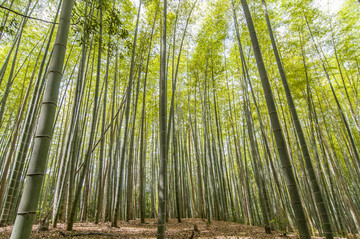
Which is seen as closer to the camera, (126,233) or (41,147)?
(41,147)

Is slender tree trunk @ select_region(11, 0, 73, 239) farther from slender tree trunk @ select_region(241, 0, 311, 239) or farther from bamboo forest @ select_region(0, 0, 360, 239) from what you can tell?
slender tree trunk @ select_region(241, 0, 311, 239)

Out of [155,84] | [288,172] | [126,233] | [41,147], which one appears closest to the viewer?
[41,147]

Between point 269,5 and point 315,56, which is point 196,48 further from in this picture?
point 315,56

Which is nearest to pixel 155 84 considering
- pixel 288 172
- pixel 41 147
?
pixel 288 172

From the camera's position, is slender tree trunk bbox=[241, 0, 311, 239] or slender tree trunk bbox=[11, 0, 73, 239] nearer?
slender tree trunk bbox=[11, 0, 73, 239]

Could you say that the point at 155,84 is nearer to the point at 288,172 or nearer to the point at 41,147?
the point at 288,172

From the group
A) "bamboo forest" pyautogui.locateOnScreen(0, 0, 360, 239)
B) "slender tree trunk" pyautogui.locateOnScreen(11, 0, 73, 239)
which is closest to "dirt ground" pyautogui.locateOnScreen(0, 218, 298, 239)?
"bamboo forest" pyautogui.locateOnScreen(0, 0, 360, 239)

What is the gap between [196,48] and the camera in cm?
633

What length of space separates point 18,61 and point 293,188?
6.94 m

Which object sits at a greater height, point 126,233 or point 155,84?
point 155,84

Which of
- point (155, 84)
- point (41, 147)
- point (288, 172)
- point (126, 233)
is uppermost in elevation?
point (155, 84)

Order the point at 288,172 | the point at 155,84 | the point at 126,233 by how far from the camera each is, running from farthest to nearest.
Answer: the point at 155,84 < the point at 126,233 < the point at 288,172

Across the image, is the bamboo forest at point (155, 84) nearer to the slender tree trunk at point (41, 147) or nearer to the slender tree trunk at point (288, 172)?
the slender tree trunk at point (288, 172)

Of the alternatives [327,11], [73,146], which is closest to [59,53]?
[73,146]
